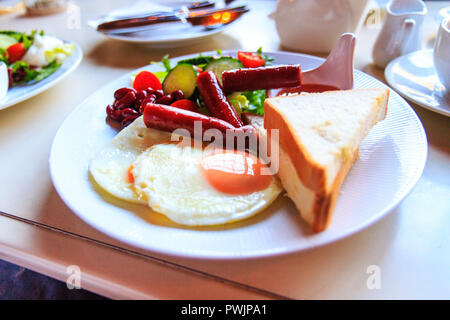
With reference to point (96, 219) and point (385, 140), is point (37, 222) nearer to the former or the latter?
point (96, 219)

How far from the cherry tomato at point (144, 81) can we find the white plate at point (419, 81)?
1.30 metres

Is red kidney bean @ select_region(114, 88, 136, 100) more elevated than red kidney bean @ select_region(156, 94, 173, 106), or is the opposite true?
red kidney bean @ select_region(114, 88, 136, 100)

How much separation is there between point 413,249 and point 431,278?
11 centimetres

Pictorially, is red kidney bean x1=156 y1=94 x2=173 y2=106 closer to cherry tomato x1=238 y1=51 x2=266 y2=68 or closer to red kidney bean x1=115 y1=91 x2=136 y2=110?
red kidney bean x1=115 y1=91 x2=136 y2=110

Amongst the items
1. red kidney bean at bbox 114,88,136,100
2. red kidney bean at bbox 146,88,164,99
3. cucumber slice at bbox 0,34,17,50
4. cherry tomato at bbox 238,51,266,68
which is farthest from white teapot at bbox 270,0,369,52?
cucumber slice at bbox 0,34,17,50

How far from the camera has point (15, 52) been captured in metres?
2.51

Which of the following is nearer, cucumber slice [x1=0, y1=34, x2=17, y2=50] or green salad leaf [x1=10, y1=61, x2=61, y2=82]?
green salad leaf [x1=10, y1=61, x2=61, y2=82]

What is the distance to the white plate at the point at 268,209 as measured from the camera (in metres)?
1.02

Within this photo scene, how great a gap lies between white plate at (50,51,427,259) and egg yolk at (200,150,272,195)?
0.11 metres

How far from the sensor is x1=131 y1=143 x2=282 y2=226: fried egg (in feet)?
3.79

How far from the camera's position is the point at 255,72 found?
70.6 inches

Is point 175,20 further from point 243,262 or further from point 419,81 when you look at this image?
point 243,262

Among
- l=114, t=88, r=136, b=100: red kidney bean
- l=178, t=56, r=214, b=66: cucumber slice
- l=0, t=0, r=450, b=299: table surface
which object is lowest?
l=0, t=0, r=450, b=299: table surface
